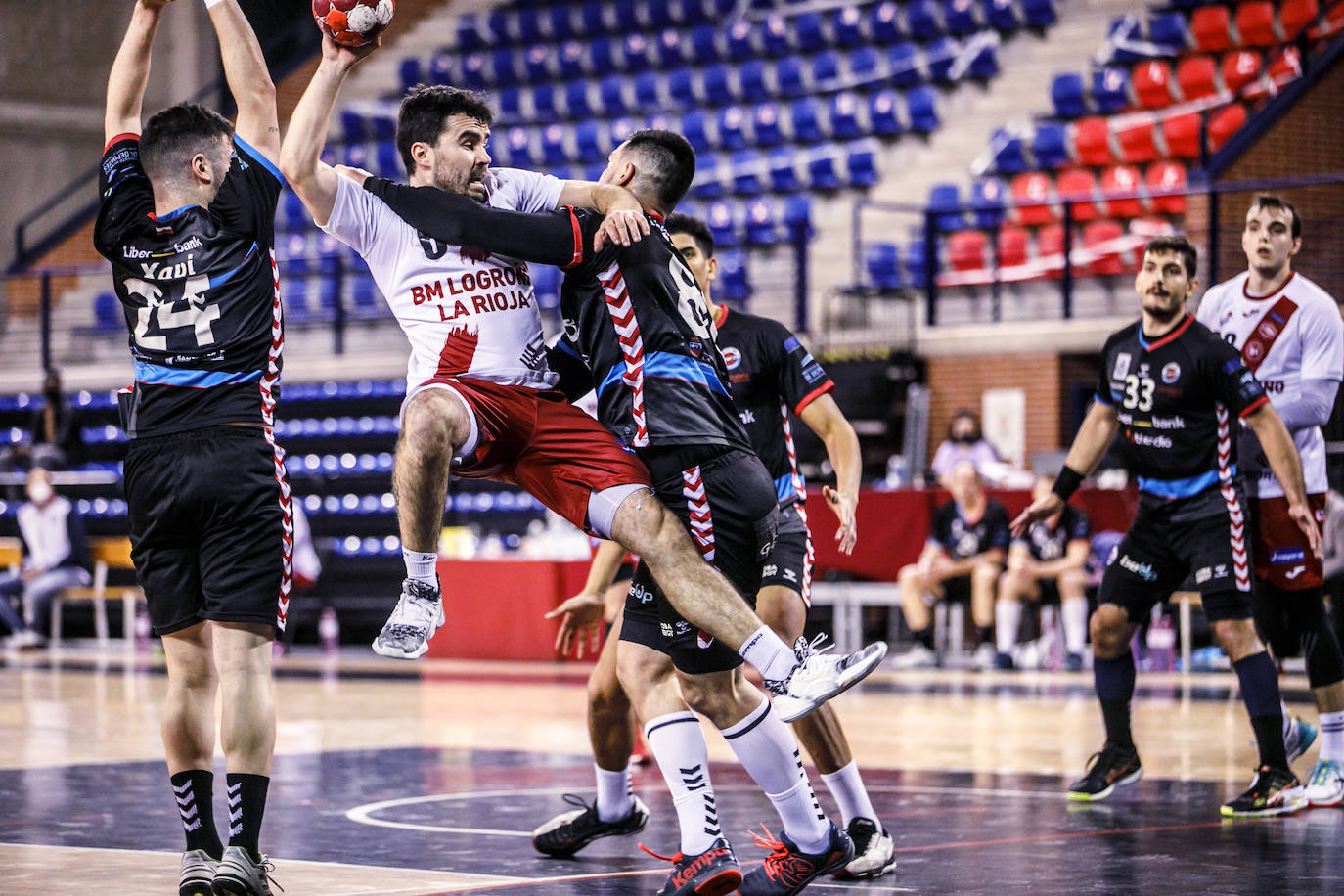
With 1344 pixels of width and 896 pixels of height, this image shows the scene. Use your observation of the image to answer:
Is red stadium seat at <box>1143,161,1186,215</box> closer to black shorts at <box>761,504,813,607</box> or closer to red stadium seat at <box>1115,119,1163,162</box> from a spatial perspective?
red stadium seat at <box>1115,119,1163,162</box>

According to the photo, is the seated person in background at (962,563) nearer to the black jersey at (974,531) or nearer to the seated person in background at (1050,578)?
the black jersey at (974,531)

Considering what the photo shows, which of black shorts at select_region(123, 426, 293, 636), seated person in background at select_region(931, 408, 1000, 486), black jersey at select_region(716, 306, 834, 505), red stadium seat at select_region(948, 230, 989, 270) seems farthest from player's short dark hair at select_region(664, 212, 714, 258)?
red stadium seat at select_region(948, 230, 989, 270)

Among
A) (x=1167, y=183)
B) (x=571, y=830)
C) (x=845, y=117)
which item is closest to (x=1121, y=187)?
(x=1167, y=183)

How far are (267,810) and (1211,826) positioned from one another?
3358 millimetres

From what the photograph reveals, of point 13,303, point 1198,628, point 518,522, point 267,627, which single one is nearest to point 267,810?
point 267,627

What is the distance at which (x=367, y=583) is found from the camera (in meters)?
16.7

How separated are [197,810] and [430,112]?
1.99 metres

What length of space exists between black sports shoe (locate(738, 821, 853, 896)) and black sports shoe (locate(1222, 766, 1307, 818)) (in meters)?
2.18

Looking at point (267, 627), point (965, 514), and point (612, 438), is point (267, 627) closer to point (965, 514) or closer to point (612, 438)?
point (612, 438)

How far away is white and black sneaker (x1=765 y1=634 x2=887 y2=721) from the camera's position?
4.12 metres

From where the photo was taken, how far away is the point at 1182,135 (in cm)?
1662

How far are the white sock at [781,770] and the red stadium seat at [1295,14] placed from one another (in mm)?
14223

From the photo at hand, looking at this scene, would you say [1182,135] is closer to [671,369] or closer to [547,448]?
[671,369]

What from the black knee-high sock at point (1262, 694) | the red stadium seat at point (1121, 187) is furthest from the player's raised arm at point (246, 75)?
the red stadium seat at point (1121, 187)
